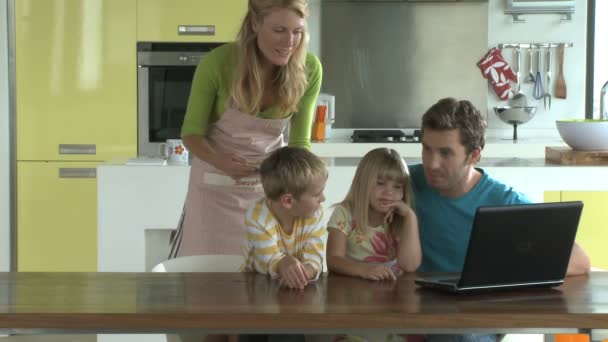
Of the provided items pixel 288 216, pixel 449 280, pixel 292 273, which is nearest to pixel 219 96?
pixel 288 216

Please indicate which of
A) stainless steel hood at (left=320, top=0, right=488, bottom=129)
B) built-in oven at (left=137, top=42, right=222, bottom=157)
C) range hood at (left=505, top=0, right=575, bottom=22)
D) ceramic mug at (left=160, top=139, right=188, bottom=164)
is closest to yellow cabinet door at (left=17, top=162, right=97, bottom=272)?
built-in oven at (left=137, top=42, right=222, bottom=157)

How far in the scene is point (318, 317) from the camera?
194 cm

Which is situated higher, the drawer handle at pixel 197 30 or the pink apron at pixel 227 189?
the drawer handle at pixel 197 30

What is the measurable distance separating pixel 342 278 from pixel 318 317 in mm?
409

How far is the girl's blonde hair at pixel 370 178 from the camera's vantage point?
2.44 metres

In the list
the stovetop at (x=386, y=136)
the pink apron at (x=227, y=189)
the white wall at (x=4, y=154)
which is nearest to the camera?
the pink apron at (x=227, y=189)

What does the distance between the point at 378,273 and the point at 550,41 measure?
14.8 ft

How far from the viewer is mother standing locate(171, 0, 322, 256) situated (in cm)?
283

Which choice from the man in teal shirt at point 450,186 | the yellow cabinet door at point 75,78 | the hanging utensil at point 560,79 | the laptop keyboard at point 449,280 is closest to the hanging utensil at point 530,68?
the hanging utensil at point 560,79

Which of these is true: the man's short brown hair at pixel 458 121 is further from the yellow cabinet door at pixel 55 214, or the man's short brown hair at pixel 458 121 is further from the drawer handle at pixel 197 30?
the yellow cabinet door at pixel 55 214

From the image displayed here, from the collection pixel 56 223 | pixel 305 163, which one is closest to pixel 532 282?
pixel 305 163

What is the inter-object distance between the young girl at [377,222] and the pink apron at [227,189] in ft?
2.07

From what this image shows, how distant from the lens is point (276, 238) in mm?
2367

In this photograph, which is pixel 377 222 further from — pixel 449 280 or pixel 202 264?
pixel 202 264
